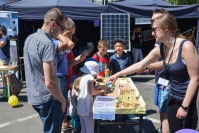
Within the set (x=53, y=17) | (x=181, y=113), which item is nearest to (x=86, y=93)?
(x=53, y=17)

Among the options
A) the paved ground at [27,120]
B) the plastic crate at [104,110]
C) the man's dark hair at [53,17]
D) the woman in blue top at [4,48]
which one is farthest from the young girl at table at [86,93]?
the woman in blue top at [4,48]

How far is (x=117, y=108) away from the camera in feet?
9.80

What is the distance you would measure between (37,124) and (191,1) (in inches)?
686

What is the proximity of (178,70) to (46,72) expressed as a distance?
1148mm

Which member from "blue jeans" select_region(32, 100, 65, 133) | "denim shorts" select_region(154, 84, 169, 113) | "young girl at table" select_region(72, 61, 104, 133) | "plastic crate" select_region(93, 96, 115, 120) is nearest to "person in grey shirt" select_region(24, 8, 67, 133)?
"blue jeans" select_region(32, 100, 65, 133)

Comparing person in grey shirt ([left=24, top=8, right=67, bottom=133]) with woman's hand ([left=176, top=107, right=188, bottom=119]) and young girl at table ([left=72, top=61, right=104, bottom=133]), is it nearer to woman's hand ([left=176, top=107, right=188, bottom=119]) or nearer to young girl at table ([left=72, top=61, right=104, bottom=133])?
young girl at table ([left=72, top=61, right=104, bottom=133])

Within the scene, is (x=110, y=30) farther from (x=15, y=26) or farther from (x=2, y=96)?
(x=2, y=96)

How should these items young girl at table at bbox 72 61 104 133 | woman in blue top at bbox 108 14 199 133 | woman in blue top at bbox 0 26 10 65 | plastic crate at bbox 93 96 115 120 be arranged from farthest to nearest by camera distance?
1. woman in blue top at bbox 0 26 10 65
2. young girl at table at bbox 72 61 104 133
3. plastic crate at bbox 93 96 115 120
4. woman in blue top at bbox 108 14 199 133

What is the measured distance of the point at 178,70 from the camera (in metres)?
2.32

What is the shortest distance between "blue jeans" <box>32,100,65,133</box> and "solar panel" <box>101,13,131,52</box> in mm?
5445

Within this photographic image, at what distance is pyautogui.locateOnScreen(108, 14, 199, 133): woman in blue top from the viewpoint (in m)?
2.25

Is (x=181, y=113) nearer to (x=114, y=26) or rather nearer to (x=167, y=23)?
(x=167, y=23)

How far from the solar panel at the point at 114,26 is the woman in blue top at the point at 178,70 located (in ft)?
18.0

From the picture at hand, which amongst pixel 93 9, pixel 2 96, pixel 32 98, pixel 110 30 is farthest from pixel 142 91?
pixel 32 98
